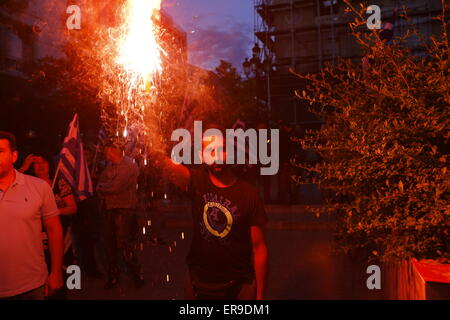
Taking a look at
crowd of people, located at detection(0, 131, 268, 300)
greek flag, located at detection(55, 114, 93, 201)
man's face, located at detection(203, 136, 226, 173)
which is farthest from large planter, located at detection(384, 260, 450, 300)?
greek flag, located at detection(55, 114, 93, 201)

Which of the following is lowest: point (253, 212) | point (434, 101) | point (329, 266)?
point (329, 266)

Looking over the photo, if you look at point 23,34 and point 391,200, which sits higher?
point 23,34

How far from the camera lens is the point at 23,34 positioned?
1497 centimetres

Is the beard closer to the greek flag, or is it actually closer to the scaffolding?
the greek flag

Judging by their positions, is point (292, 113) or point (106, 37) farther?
point (292, 113)

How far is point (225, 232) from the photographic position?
10.5ft

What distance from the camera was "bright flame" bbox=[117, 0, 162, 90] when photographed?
40.2 ft

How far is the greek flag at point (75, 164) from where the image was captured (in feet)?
19.4

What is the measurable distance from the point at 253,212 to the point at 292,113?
118 feet

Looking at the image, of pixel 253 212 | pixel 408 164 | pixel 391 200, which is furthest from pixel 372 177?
pixel 253 212

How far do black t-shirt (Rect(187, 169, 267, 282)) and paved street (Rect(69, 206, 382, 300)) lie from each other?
198 cm

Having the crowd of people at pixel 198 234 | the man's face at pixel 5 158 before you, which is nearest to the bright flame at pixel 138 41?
the man's face at pixel 5 158

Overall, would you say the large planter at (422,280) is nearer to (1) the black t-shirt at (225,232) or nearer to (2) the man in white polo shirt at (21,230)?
(1) the black t-shirt at (225,232)
